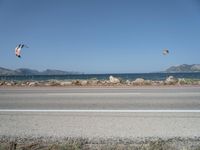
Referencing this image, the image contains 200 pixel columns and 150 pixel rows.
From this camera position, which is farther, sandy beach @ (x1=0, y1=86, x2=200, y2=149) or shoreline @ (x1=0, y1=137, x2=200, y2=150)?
sandy beach @ (x1=0, y1=86, x2=200, y2=149)

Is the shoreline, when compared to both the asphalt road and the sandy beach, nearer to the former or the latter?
the sandy beach

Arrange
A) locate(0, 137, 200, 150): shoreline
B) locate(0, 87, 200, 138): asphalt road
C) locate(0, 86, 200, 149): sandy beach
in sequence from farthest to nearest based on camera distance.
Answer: locate(0, 87, 200, 138): asphalt road → locate(0, 86, 200, 149): sandy beach → locate(0, 137, 200, 150): shoreline

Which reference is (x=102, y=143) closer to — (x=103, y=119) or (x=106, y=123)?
(x=106, y=123)

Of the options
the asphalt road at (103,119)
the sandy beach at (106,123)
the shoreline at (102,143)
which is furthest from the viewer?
the asphalt road at (103,119)

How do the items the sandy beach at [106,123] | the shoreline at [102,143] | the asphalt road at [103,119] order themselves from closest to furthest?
1. the shoreline at [102,143]
2. the sandy beach at [106,123]
3. the asphalt road at [103,119]

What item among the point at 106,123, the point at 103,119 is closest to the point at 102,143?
the point at 106,123

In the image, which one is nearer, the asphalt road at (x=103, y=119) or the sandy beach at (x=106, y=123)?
the sandy beach at (x=106, y=123)

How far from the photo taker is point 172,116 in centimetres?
682

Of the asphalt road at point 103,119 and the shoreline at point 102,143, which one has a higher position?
the asphalt road at point 103,119

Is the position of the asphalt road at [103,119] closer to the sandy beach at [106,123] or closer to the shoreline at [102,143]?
the sandy beach at [106,123]

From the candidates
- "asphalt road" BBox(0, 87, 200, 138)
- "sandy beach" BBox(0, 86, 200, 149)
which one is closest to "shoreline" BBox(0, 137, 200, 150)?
"sandy beach" BBox(0, 86, 200, 149)

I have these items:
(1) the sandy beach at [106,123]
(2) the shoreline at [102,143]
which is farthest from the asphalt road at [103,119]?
(2) the shoreline at [102,143]

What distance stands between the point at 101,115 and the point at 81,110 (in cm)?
101

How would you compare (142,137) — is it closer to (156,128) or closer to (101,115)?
(156,128)
